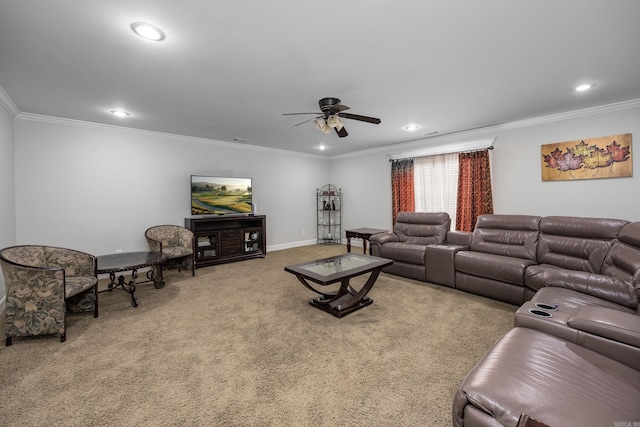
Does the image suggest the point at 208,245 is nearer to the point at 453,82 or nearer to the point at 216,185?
the point at 216,185

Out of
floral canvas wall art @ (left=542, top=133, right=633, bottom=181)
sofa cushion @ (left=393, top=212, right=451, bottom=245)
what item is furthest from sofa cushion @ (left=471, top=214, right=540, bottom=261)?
floral canvas wall art @ (left=542, top=133, right=633, bottom=181)

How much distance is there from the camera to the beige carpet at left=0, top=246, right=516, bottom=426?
5.30ft

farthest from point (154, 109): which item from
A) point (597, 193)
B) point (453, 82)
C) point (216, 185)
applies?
point (597, 193)

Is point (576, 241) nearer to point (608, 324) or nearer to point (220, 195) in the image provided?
point (608, 324)

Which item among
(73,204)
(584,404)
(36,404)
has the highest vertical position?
(73,204)

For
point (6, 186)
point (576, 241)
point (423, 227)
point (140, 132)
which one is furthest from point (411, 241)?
point (6, 186)

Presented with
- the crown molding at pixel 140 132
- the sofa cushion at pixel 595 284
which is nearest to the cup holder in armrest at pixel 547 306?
the sofa cushion at pixel 595 284

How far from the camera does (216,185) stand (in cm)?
546

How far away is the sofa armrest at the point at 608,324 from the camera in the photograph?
136 cm

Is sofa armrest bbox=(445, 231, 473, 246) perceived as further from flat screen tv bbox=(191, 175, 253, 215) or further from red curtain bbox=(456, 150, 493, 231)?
flat screen tv bbox=(191, 175, 253, 215)

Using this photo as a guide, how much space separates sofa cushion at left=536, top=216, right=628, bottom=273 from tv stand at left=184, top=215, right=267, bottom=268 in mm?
4649

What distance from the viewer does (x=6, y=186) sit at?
3.37 metres

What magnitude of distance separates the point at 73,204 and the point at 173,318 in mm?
2762

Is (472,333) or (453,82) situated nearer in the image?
(472,333)
